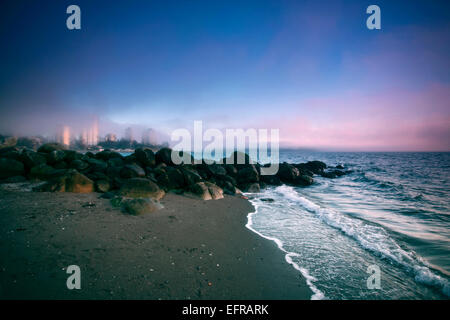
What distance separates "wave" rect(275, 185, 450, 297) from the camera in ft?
14.8

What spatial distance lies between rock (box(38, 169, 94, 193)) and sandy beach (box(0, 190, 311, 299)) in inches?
72.0

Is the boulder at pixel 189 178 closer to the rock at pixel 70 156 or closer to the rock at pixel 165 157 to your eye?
the rock at pixel 165 157

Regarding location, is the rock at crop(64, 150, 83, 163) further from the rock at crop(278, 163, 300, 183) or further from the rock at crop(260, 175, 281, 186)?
the rock at crop(278, 163, 300, 183)

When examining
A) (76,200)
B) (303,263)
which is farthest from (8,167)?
(303,263)

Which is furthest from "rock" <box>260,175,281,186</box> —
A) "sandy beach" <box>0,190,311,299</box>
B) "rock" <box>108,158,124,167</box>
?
A: "rock" <box>108,158,124,167</box>

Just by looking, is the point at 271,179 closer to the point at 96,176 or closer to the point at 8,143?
the point at 96,176

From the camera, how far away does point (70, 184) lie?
9.52 m

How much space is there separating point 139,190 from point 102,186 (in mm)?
2490

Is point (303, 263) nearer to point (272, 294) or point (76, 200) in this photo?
point (272, 294)

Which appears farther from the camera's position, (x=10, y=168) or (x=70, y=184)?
(x=10, y=168)

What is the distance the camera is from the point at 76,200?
26.8 feet

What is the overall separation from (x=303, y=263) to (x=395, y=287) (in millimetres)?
1949

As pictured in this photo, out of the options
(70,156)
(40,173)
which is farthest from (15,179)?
(70,156)

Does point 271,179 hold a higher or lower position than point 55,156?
lower
